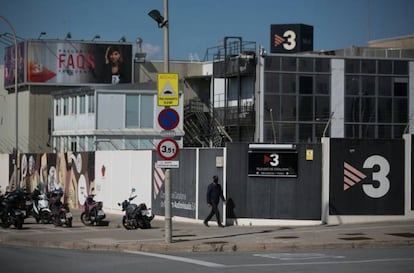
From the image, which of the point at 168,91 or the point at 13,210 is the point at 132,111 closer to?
the point at 13,210

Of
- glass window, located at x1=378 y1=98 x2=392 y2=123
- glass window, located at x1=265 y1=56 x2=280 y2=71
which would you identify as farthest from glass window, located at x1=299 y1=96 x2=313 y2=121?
glass window, located at x1=378 y1=98 x2=392 y2=123

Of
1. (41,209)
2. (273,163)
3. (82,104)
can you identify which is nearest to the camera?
(273,163)

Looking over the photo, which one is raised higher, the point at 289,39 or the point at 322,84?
the point at 289,39

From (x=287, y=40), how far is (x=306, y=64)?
516 inches

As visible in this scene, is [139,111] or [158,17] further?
[139,111]

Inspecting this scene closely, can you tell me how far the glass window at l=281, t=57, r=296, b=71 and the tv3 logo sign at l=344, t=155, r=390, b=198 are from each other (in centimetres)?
2437

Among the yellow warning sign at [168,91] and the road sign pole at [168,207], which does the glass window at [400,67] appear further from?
the road sign pole at [168,207]

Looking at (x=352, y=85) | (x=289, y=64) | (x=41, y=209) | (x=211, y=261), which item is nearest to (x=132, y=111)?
(x=289, y=64)

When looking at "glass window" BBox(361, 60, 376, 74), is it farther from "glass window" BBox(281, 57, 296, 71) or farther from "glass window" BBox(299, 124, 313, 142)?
"glass window" BBox(299, 124, 313, 142)

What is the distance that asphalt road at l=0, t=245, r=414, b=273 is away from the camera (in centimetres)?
1443

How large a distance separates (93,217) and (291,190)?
23.6 ft

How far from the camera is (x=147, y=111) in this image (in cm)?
5056

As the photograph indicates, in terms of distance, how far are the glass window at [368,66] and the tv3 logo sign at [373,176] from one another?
25620 millimetres

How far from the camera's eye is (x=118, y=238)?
2128 cm
